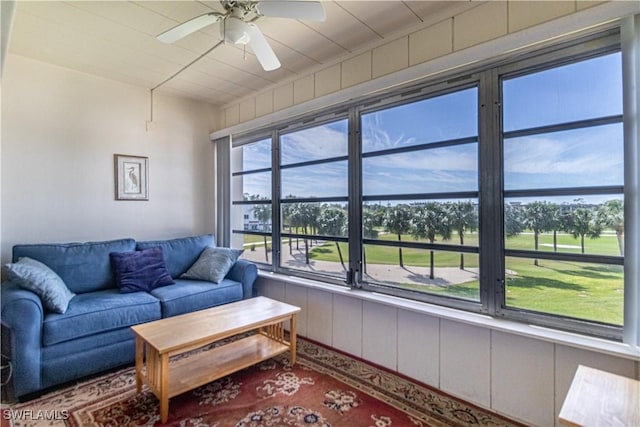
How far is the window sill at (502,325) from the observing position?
1574 mm

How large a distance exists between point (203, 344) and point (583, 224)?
2424 millimetres

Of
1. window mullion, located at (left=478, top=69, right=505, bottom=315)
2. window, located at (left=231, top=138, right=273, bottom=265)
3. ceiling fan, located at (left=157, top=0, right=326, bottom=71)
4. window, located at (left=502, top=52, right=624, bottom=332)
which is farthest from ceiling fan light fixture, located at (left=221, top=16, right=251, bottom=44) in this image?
window, located at (left=231, top=138, right=273, bottom=265)

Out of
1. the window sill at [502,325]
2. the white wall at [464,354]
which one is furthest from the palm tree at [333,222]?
the white wall at [464,354]

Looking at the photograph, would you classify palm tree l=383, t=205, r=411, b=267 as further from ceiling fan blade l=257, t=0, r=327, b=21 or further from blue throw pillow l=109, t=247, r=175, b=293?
blue throw pillow l=109, t=247, r=175, b=293

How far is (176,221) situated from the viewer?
12.8 ft

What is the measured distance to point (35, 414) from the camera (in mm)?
1933

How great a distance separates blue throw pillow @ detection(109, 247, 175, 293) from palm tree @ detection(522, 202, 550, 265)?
3107 mm

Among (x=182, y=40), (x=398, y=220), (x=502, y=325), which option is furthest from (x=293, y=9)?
(x=502, y=325)

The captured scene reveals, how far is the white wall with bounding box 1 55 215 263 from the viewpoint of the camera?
9.29 feet

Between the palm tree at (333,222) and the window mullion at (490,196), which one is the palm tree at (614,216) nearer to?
the window mullion at (490,196)

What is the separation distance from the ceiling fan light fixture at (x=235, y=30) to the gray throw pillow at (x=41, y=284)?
86.2 inches

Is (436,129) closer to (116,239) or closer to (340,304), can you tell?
(340,304)

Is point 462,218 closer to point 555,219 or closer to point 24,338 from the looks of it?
point 555,219

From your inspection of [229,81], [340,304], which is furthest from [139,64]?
[340,304]
